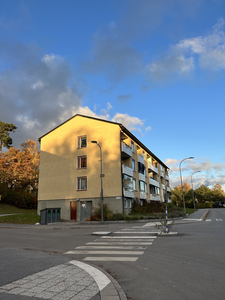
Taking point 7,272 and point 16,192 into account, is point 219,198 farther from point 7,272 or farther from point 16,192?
point 7,272

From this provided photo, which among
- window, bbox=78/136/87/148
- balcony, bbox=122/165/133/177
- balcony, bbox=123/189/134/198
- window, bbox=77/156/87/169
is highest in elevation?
window, bbox=78/136/87/148

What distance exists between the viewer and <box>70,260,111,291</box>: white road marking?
16.4ft

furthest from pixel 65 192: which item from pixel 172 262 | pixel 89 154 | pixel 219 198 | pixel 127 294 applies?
pixel 219 198

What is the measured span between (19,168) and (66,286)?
41.2 meters

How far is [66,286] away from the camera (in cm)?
484

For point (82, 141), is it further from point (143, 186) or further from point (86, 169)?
point (143, 186)

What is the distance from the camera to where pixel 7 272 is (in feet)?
19.8

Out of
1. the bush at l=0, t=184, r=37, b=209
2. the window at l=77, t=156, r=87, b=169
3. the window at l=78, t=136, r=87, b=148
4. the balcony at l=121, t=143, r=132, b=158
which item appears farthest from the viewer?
the bush at l=0, t=184, r=37, b=209

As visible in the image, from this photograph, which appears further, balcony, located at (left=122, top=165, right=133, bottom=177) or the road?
balcony, located at (left=122, top=165, right=133, bottom=177)

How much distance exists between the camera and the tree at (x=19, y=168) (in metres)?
42.2

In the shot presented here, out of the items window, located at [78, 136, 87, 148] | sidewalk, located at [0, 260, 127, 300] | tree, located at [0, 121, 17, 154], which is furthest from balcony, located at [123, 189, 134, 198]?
tree, located at [0, 121, 17, 154]

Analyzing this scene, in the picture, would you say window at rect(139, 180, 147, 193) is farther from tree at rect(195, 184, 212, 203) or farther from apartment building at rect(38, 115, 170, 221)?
tree at rect(195, 184, 212, 203)

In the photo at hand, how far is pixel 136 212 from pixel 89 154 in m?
9.24

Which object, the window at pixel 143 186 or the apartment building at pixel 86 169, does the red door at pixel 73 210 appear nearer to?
the apartment building at pixel 86 169
